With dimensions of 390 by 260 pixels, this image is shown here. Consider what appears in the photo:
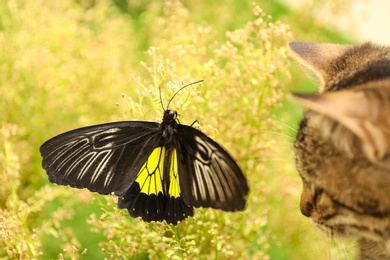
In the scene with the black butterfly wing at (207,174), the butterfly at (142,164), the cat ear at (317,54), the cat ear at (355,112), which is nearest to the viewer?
the cat ear at (355,112)

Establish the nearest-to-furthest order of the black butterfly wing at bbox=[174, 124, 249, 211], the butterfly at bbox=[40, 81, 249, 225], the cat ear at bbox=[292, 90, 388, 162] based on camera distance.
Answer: the cat ear at bbox=[292, 90, 388, 162] → the black butterfly wing at bbox=[174, 124, 249, 211] → the butterfly at bbox=[40, 81, 249, 225]

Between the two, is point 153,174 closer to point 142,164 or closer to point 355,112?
point 142,164

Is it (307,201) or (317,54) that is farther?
(317,54)

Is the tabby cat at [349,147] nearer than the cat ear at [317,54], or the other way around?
the tabby cat at [349,147]

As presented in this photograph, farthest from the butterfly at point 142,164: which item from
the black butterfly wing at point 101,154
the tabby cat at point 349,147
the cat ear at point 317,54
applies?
the cat ear at point 317,54

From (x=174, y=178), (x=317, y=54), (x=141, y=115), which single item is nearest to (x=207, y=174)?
(x=174, y=178)

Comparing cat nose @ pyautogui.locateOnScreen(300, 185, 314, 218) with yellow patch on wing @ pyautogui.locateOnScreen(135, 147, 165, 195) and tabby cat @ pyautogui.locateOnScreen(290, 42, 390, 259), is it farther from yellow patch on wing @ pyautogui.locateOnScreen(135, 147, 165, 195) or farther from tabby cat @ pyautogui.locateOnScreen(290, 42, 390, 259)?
yellow patch on wing @ pyautogui.locateOnScreen(135, 147, 165, 195)

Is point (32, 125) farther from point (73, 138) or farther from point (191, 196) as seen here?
point (191, 196)

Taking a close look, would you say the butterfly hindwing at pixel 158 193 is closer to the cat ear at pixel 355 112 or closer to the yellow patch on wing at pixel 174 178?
the yellow patch on wing at pixel 174 178

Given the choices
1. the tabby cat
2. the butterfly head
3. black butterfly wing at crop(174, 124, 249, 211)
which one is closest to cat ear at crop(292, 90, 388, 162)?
the tabby cat
